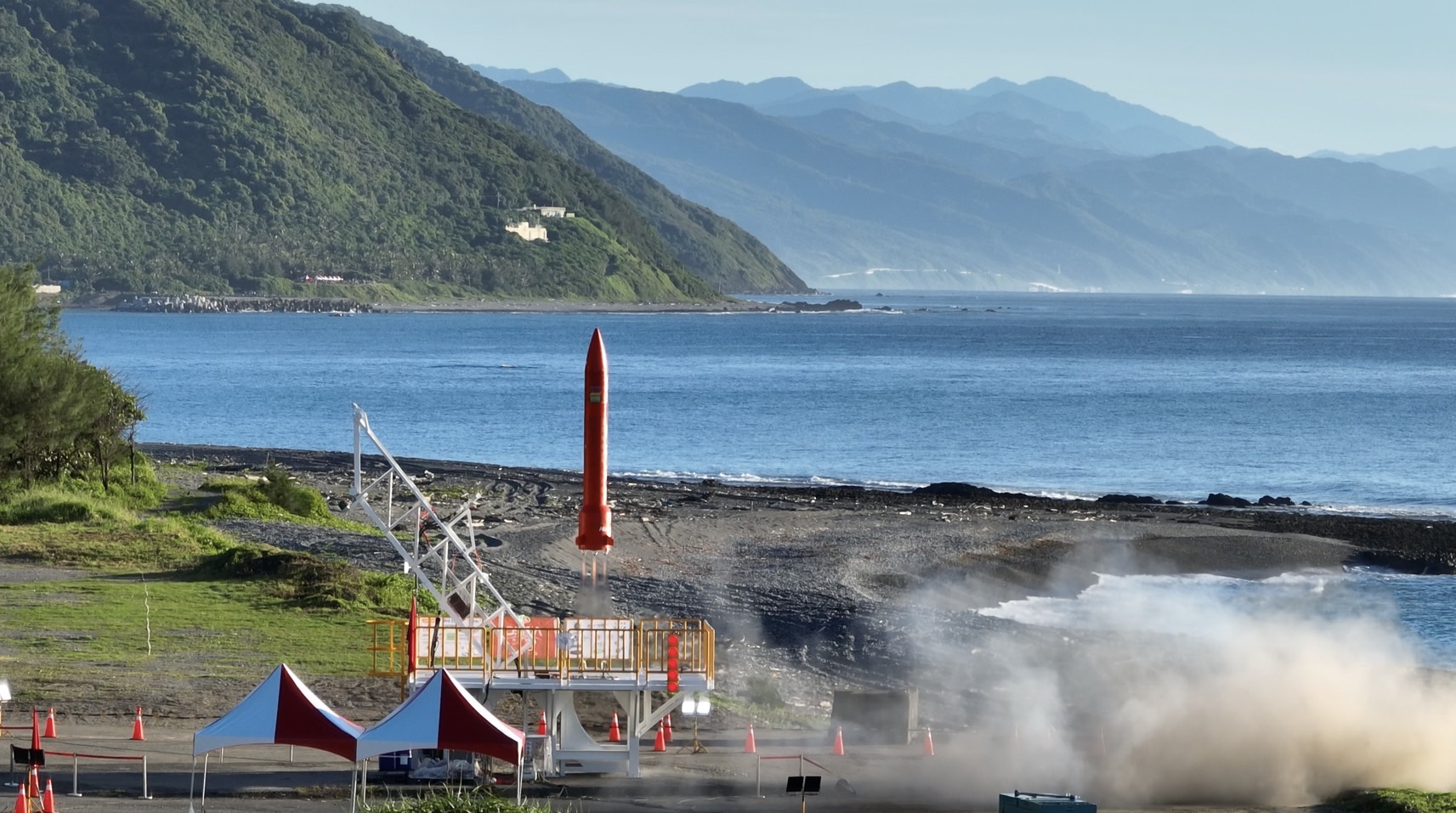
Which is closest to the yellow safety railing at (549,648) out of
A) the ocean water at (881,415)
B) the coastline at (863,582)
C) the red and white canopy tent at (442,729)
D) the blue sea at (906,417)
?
the coastline at (863,582)

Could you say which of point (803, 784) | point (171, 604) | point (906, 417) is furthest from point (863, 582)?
point (906, 417)

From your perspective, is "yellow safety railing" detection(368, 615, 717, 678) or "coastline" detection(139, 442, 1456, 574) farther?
"coastline" detection(139, 442, 1456, 574)

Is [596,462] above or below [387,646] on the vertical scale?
above

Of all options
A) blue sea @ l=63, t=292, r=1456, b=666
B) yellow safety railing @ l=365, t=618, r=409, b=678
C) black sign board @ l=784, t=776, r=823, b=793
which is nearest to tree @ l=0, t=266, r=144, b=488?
blue sea @ l=63, t=292, r=1456, b=666

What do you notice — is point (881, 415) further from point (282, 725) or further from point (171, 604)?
point (282, 725)

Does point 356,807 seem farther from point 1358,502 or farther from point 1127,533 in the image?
point 1358,502

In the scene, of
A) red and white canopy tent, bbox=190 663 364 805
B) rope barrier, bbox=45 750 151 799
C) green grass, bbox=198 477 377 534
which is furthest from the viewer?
green grass, bbox=198 477 377 534

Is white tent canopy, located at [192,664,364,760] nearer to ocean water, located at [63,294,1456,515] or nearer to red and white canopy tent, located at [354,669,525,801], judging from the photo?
red and white canopy tent, located at [354,669,525,801]

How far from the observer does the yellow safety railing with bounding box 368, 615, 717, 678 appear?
2516cm

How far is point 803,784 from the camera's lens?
24281mm

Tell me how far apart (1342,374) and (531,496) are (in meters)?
112

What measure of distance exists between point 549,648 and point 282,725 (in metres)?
4.98

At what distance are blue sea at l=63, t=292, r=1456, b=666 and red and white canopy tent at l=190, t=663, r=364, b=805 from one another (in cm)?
2384

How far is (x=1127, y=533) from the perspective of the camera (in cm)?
5622
